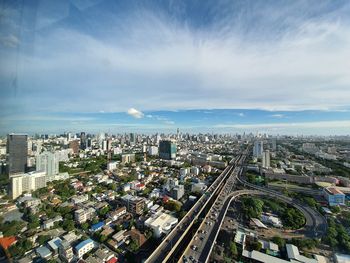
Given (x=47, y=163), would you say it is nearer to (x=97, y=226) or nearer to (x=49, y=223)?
(x=49, y=223)

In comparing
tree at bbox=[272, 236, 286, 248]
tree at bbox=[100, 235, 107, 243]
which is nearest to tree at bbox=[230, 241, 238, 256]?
tree at bbox=[272, 236, 286, 248]

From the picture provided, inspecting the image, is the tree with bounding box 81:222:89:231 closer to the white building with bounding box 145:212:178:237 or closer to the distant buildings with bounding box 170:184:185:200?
the white building with bounding box 145:212:178:237

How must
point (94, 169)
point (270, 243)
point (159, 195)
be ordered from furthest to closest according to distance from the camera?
point (94, 169) < point (159, 195) < point (270, 243)

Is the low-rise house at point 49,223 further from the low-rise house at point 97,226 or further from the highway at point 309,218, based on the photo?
the highway at point 309,218

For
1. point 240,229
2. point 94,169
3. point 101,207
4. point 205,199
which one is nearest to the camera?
point 240,229

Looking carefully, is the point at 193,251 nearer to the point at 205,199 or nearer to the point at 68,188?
the point at 205,199

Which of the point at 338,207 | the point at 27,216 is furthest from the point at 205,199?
the point at 27,216

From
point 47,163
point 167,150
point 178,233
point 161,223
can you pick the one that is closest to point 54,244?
point 161,223
